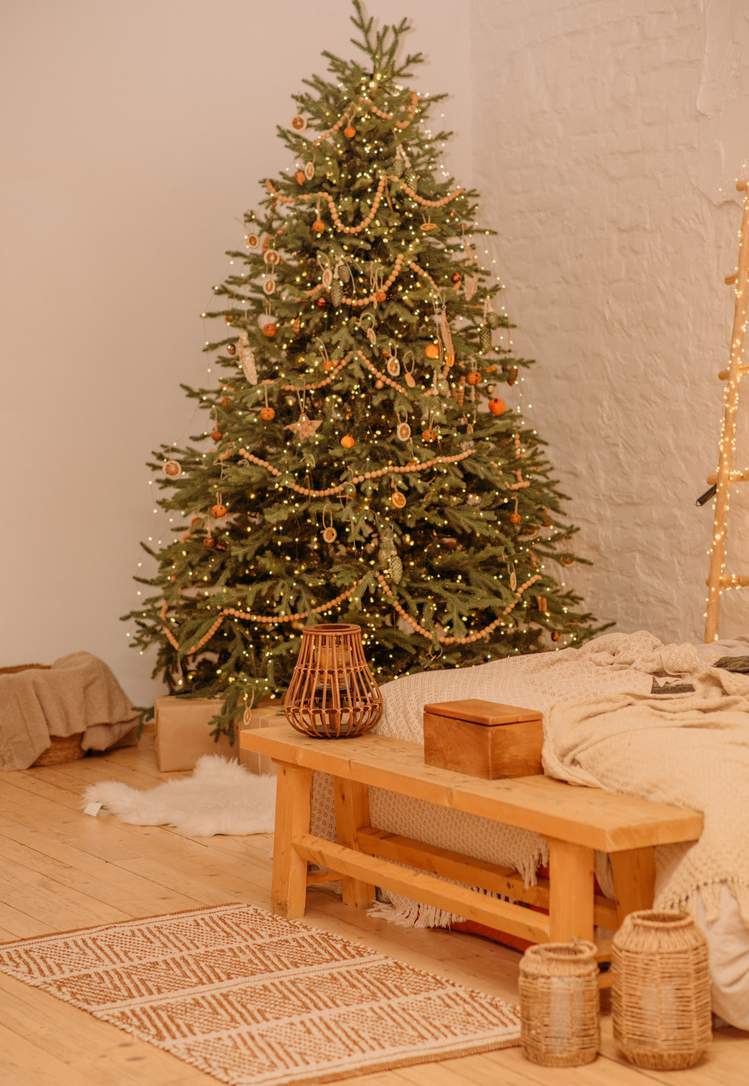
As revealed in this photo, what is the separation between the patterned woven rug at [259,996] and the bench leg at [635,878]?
29cm

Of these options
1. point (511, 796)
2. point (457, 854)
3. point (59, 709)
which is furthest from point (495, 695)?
point (59, 709)

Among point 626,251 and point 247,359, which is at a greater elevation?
point 626,251

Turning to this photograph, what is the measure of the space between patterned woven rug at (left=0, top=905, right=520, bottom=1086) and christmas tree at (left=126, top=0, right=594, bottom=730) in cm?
159

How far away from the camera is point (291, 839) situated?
331cm

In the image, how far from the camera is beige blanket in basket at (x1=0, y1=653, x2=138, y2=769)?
5.05 m

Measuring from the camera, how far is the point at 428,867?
10.4ft

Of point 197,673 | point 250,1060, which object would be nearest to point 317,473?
point 197,673

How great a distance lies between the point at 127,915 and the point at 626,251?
337 cm

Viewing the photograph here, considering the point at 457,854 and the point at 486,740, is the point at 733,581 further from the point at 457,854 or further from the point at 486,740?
the point at 486,740

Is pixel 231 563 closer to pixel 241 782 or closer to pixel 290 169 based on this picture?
pixel 241 782

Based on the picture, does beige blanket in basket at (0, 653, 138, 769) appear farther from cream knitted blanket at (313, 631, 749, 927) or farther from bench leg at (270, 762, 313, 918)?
bench leg at (270, 762, 313, 918)

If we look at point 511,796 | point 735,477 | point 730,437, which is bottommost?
point 511,796

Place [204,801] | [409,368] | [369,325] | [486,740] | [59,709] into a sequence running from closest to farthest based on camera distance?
[486,740]
[204,801]
[369,325]
[409,368]
[59,709]

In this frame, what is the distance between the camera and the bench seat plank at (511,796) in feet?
8.17
